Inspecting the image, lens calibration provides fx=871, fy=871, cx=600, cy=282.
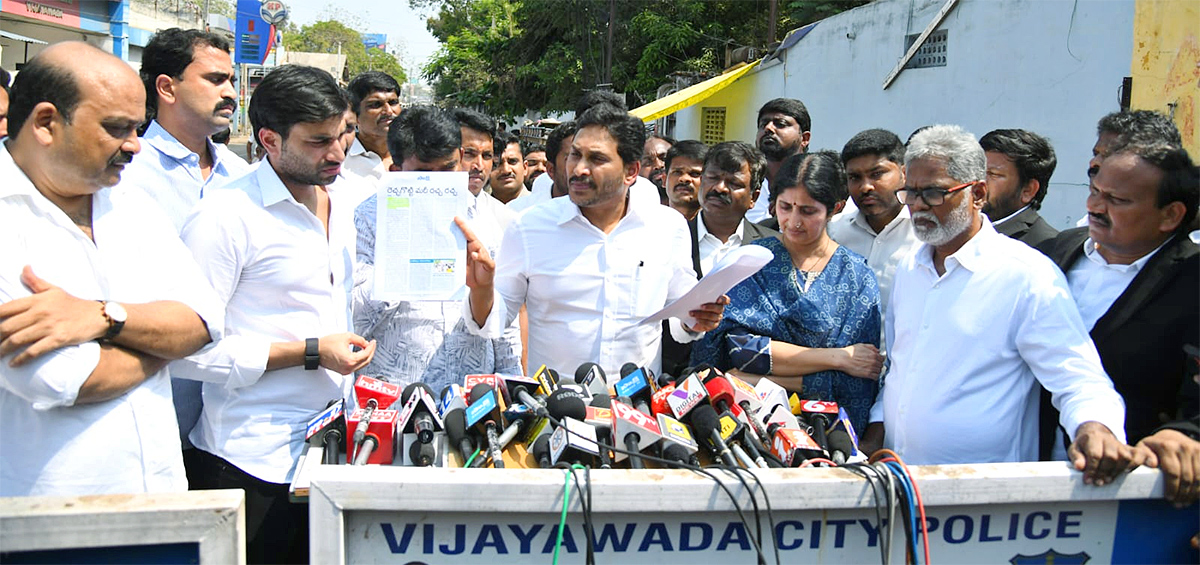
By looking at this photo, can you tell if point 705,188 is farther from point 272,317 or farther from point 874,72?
point 874,72

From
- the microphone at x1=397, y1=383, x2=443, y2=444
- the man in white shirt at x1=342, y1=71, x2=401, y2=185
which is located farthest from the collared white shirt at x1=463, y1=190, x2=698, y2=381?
the man in white shirt at x1=342, y1=71, x2=401, y2=185

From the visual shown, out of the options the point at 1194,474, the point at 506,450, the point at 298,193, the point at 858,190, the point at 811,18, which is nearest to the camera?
the point at 1194,474

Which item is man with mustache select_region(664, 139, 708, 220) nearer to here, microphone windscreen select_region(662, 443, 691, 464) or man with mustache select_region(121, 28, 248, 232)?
man with mustache select_region(121, 28, 248, 232)

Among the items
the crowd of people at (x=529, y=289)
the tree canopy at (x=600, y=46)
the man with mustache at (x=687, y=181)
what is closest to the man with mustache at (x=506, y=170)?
the man with mustache at (x=687, y=181)

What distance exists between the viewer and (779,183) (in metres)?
3.38

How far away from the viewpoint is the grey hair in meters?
2.82

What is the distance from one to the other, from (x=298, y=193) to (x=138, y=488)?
1028mm

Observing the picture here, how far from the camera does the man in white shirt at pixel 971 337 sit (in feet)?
8.25

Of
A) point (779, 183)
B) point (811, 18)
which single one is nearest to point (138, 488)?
point (779, 183)

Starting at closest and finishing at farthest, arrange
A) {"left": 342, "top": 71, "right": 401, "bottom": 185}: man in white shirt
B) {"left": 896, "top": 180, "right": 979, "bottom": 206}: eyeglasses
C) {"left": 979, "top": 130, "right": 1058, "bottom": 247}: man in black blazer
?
1. {"left": 896, "top": 180, "right": 979, "bottom": 206}: eyeglasses
2. {"left": 979, "top": 130, "right": 1058, "bottom": 247}: man in black blazer
3. {"left": 342, "top": 71, "right": 401, "bottom": 185}: man in white shirt

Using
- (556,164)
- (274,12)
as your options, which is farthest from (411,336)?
(274,12)

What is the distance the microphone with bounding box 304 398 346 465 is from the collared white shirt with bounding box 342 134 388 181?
8.97 feet

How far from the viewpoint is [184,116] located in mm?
3496

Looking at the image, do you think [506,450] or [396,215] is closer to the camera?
[506,450]
